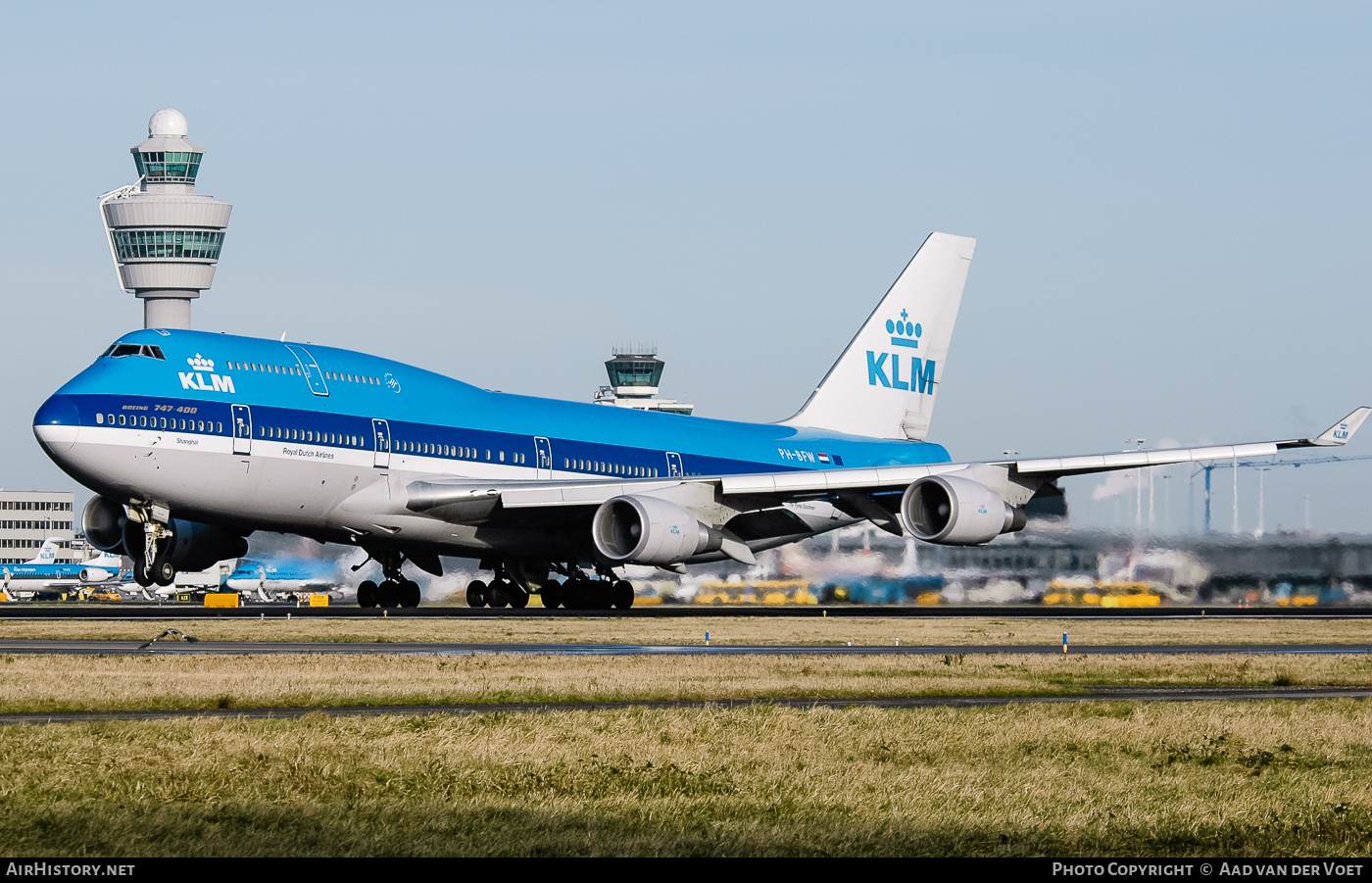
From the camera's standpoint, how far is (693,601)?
54.8 metres

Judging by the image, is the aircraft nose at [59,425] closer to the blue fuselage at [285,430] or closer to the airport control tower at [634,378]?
the blue fuselage at [285,430]

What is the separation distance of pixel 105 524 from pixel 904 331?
2639cm

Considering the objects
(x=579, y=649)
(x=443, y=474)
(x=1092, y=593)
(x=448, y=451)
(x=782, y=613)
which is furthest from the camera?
(x=1092, y=593)

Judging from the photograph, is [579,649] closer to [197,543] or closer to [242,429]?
[242,429]

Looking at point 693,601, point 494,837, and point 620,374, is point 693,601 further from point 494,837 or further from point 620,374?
point 620,374

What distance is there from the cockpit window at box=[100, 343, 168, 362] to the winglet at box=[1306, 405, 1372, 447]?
26.8m

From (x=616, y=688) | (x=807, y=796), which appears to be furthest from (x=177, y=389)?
(x=807, y=796)

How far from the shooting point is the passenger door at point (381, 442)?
130 ft

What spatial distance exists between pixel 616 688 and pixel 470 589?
2669cm

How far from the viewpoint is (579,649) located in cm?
2911

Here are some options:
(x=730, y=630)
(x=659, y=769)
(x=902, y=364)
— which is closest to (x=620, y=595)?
(x=730, y=630)

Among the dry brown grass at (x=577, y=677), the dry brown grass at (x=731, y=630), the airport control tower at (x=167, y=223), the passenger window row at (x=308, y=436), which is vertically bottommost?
the dry brown grass at (x=577, y=677)

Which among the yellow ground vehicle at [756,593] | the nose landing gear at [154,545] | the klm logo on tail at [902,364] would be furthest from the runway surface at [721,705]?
the klm logo on tail at [902,364]

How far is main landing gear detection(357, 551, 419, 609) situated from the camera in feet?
150
